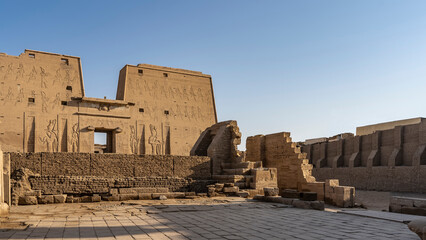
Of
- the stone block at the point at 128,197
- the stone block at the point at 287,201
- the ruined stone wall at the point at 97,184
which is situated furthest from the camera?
the stone block at the point at 128,197

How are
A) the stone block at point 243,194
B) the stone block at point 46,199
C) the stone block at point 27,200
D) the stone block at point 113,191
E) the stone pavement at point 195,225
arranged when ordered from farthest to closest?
the stone block at point 243,194 → the stone block at point 113,191 → the stone block at point 46,199 → the stone block at point 27,200 → the stone pavement at point 195,225

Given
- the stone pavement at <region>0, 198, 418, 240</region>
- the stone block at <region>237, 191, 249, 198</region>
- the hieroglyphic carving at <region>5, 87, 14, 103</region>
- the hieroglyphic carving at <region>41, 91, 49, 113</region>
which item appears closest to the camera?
the stone pavement at <region>0, 198, 418, 240</region>

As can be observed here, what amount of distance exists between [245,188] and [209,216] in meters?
6.03

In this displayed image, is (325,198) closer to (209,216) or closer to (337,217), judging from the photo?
(337,217)

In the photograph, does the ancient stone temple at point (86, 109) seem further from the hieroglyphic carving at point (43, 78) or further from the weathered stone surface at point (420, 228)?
the weathered stone surface at point (420, 228)

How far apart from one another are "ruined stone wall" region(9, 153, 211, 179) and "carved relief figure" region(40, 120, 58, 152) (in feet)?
29.9

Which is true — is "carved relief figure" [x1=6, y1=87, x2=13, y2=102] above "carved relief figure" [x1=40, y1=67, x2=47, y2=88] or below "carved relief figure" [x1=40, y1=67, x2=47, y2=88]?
below

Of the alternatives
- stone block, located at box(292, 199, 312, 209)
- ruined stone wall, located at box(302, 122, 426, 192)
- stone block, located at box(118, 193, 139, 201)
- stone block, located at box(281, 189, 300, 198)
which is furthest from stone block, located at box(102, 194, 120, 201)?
ruined stone wall, located at box(302, 122, 426, 192)

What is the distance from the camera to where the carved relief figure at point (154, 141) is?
22781 millimetres

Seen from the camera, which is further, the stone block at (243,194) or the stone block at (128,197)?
the stone block at (243,194)

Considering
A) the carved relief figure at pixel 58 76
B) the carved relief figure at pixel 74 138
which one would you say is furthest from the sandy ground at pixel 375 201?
the carved relief figure at pixel 58 76

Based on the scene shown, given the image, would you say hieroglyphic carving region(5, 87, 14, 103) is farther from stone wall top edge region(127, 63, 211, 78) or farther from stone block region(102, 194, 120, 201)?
stone block region(102, 194, 120, 201)

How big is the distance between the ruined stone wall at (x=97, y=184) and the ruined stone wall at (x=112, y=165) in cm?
48

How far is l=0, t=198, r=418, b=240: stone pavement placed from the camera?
537cm
